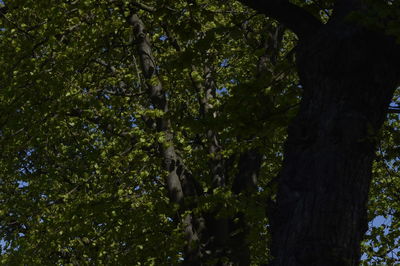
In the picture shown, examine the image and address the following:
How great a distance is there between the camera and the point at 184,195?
40.8 ft

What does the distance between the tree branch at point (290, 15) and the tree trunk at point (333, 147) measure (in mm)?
328

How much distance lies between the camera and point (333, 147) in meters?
4.94

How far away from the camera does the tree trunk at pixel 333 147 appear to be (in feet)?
15.4

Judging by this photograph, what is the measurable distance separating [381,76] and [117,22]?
812 cm

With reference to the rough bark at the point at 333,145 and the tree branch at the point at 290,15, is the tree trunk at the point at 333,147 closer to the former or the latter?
the rough bark at the point at 333,145

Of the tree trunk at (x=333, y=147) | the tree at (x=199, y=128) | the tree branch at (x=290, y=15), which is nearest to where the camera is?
the tree trunk at (x=333, y=147)

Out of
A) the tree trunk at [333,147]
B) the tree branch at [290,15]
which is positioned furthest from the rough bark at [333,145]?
the tree branch at [290,15]

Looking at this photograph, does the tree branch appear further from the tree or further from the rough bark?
the rough bark

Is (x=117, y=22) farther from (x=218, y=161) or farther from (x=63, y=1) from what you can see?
(x=218, y=161)

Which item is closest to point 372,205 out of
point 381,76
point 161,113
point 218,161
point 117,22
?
point 218,161

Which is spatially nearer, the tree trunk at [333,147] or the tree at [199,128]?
the tree trunk at [333,147]

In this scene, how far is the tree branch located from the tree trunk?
0.33 meters

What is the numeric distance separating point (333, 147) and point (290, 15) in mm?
1750

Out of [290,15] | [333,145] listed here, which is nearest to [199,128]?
[290,15]
